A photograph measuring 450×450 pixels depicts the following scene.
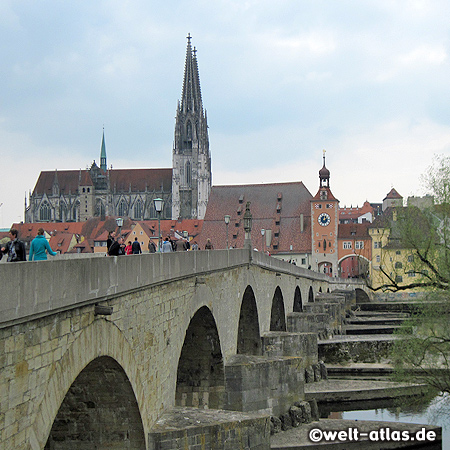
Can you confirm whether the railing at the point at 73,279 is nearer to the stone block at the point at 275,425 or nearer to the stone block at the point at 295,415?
the stone block at the point at 275,425

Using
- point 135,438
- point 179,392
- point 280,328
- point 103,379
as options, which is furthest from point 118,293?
point 280,328

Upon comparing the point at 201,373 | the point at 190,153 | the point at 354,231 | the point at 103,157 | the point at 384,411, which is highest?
the point at 103,157

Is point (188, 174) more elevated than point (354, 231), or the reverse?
point (188, 174)

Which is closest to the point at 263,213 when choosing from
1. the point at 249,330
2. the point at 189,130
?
the point at 189,130

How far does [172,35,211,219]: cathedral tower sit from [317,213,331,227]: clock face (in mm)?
53887

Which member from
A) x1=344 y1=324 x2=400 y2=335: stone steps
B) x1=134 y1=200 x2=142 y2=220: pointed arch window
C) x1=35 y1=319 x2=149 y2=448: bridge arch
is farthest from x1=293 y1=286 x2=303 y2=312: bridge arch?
x1=134 y1=200 x2=142 y2=220: pointed arch window

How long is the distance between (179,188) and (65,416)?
440ft

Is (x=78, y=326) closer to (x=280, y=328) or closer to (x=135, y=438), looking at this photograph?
(x=135, y=438)

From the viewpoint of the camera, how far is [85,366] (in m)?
8.99

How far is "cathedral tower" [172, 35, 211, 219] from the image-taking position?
14238 centimetres

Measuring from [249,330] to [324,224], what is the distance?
62084mm

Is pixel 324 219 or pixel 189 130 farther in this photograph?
pixel 189 130

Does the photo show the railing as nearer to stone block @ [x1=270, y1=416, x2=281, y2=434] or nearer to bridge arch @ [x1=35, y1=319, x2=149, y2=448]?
bridge arch @ [x1=35, y1=319, x2=149, y2=448]

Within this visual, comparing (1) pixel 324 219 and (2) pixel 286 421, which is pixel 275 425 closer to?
(2) pixel 286 421
